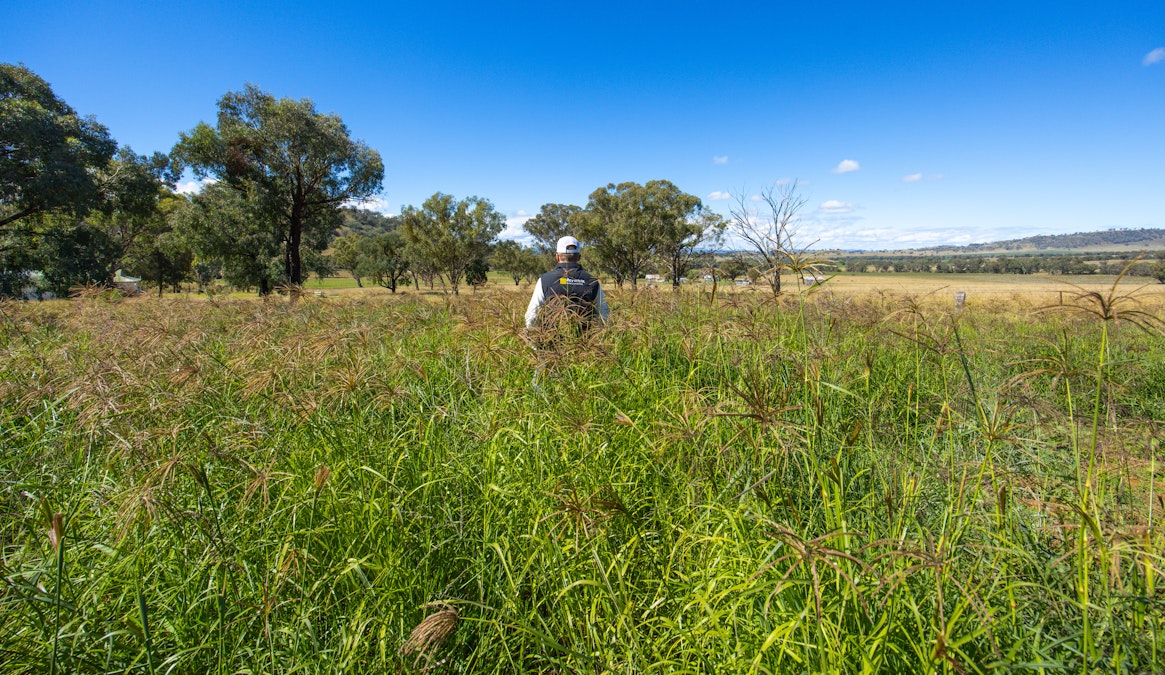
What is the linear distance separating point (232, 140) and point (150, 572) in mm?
27601

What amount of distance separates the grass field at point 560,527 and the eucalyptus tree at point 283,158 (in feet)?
78.1

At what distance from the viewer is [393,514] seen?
1952mm

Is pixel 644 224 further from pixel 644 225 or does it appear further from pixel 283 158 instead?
pixel 283 158

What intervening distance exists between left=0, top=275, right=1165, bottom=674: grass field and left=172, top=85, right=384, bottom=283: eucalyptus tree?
23.8 meters

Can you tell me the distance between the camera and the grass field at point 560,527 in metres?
1.36

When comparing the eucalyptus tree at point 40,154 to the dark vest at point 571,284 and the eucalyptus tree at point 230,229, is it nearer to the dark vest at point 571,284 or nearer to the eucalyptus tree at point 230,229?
the eucalyptus tree at point 230,229

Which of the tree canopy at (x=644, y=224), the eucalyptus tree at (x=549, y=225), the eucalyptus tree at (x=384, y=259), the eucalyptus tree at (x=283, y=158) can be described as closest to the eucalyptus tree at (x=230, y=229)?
the eucalyptus tree at (x=283, y=158)

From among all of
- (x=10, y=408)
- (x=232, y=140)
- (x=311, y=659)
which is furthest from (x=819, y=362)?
(x=232, y=140)

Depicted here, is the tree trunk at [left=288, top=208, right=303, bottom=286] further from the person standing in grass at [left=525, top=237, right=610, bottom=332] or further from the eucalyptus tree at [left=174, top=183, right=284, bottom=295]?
the person standing in grass at [left=525, top=237, right=610, bottom=332]

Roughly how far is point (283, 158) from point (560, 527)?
27.9 meters

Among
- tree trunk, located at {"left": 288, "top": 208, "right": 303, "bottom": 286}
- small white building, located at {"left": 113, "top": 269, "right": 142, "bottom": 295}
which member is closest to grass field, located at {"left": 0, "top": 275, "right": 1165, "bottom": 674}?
small white building, located at {"left": 113, "top": 269, "right": 142, "bottom": 295}

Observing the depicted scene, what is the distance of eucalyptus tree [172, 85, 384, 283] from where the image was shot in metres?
22.2

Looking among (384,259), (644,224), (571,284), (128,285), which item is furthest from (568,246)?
(384,259)

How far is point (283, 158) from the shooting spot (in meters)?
23.0
